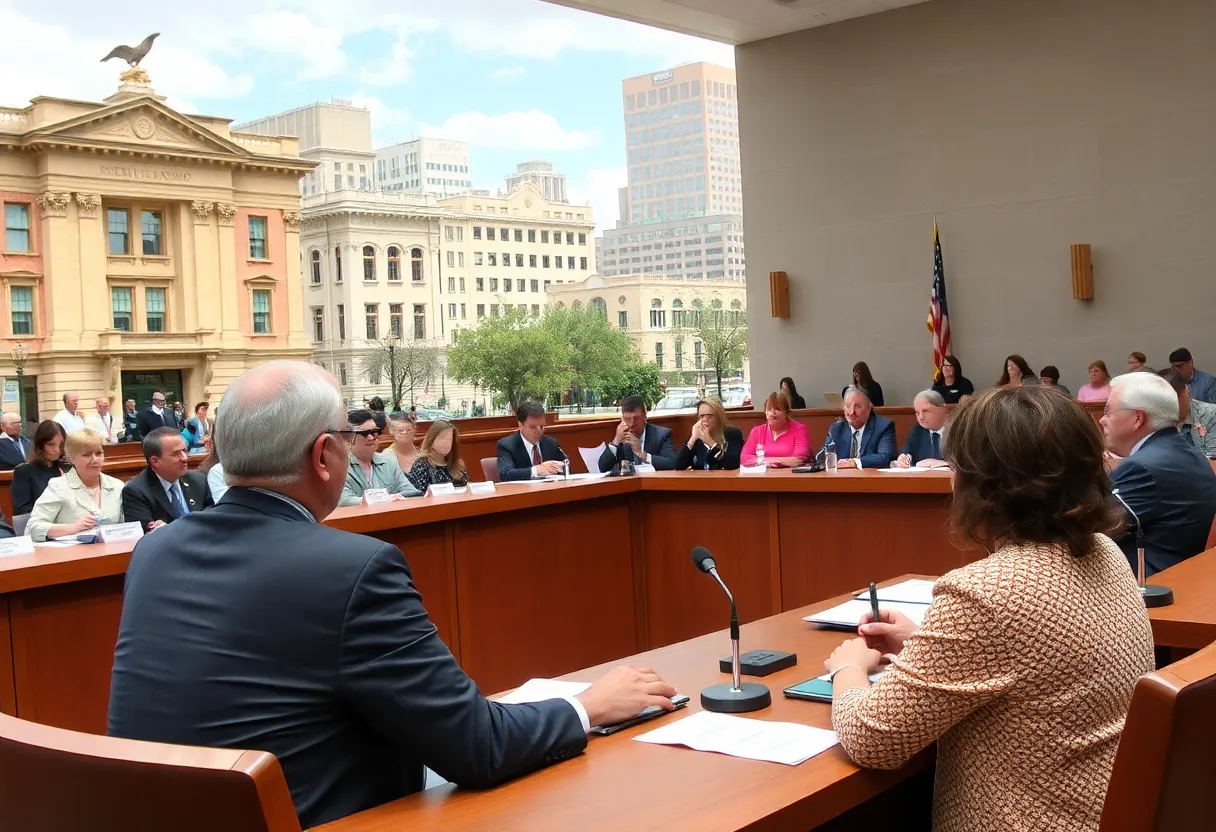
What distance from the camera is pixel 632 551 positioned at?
518cm

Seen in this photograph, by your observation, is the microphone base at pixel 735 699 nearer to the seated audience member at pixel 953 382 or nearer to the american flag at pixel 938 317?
the seated audience member at pixel 953 382

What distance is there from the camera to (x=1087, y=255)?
1008cm

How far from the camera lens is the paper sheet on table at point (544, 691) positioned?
6.27 feet

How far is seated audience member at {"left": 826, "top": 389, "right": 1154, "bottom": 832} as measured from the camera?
57.4 inches

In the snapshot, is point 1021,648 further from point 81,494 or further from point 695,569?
point 81,494

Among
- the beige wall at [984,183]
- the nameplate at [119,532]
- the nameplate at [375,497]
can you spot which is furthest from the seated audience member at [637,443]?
the beige wall at [984,183]

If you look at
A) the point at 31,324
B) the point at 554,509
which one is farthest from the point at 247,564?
the point at 31,324

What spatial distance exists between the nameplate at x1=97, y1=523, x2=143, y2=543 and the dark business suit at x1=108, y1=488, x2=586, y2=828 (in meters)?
2.59

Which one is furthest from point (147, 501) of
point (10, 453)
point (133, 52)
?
point (133, 52)

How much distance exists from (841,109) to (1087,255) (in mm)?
2911

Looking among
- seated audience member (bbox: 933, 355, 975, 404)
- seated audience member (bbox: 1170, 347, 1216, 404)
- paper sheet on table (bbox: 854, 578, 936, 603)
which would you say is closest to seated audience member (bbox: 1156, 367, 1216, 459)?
seated audience member (bbox: 1170, 347, 1216, 404)

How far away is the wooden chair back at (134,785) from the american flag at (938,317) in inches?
402

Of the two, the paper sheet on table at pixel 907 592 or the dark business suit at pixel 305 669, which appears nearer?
the dark business suit at pixel 305 669

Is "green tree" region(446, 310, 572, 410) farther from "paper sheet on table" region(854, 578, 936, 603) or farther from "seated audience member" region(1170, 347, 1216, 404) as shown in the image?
"paper sheet on table" region(854, 578, 936, 603)
